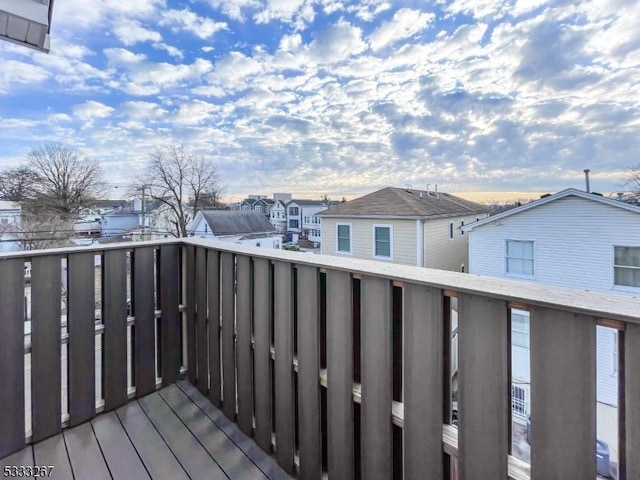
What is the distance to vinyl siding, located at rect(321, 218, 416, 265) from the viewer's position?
7.95m

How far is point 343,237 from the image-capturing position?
887 cm

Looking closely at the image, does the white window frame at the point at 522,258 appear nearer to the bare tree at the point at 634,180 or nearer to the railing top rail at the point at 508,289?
the bare tree at the point at 634,180

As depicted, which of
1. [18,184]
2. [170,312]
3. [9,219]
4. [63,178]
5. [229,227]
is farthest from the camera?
[229,227]

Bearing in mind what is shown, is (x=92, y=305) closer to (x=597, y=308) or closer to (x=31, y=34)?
(x=31, y=34)

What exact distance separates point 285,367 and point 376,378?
0.45 m

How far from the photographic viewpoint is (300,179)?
9.95m

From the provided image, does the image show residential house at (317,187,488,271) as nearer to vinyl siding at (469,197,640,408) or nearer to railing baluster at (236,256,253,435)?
vinyl siding at (469,197,640,408)

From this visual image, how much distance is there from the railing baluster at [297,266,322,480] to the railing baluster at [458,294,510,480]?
0.53 metres

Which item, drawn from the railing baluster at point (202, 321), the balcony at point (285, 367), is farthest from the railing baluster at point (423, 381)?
the railing baluster at point (202, 321)

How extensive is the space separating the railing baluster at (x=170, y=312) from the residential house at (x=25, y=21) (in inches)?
47.2

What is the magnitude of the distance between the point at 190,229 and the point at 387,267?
11791mm

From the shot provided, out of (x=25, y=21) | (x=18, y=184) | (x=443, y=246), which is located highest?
(x=18, y=184)

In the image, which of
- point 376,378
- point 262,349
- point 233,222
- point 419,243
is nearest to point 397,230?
point 419,243

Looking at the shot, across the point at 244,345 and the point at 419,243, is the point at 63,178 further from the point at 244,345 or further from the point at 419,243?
the point at 244,345
